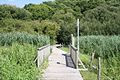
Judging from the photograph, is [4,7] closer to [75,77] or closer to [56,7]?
[56,7]

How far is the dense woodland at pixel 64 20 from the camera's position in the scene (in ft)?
229

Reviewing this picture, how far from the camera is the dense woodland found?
69.9 metres

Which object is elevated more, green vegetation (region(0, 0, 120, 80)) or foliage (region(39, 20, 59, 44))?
green vegetation (region(0, 0, 120, 80))

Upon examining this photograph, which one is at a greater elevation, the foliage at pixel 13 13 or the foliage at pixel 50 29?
the foliage at pixel 13 13

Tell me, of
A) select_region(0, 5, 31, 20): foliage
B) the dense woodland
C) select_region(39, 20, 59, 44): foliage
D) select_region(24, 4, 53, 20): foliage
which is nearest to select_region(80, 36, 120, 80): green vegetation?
the dense woodland

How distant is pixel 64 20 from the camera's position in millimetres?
88125

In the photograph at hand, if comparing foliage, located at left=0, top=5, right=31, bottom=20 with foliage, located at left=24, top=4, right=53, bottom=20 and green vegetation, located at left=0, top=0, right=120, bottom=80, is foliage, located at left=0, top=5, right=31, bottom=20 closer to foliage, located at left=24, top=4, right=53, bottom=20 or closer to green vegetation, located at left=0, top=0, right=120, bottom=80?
green vegetation, located at left=0, top=0, right=120, bottom=80

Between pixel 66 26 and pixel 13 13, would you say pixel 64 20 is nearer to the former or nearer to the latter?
pixel 66 26

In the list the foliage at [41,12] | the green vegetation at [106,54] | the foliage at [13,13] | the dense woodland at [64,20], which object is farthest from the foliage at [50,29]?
the green vegetation at [106,54]

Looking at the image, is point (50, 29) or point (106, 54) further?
point (50, 29)

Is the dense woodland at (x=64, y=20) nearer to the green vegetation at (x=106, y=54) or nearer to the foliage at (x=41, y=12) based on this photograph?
the foliage at (x=41, y=12)

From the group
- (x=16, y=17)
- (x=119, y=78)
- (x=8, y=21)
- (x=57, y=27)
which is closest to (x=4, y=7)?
(x=16, y=17)

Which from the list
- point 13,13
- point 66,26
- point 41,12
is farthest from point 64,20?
point 13,13

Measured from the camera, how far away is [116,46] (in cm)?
2827
